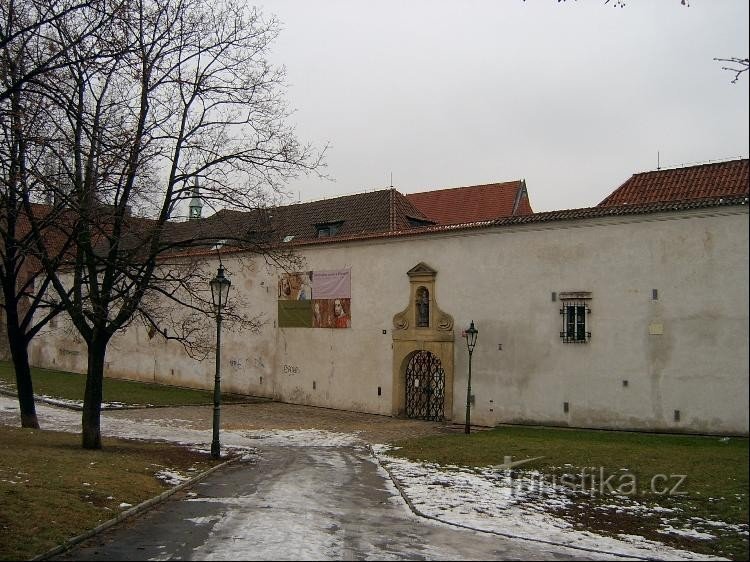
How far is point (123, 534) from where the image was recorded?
9.43 meters

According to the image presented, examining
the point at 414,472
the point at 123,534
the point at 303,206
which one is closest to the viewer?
the point at 123,534

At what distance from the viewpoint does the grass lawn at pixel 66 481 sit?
351 inches

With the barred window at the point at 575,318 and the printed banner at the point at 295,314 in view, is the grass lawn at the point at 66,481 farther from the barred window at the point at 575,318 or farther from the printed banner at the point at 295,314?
the printed banner at the point at 295,314

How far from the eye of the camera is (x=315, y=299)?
33500mm

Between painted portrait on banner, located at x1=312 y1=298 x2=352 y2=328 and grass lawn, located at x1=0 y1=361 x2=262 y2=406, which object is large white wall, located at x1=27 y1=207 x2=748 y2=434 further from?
grass lawn, located at x1=0 y1=361 x2=262 y2=406

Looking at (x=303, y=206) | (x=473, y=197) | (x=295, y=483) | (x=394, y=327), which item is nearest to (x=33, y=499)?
(x=295, y=483)

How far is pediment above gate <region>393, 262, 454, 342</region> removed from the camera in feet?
93.5

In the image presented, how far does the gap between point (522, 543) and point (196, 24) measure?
13250mm

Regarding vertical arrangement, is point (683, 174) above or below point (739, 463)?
above

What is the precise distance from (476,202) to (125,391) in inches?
980

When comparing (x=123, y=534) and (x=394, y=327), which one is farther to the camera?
(x=394, y=327)

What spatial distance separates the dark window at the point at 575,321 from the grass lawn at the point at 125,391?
17336 millimetres

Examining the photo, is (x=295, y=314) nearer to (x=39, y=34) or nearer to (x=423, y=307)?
(x=423, y=307)

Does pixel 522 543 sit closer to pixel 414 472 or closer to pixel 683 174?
pixel 414 472
